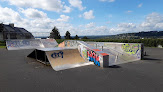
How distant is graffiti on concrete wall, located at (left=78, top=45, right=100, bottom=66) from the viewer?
911cm

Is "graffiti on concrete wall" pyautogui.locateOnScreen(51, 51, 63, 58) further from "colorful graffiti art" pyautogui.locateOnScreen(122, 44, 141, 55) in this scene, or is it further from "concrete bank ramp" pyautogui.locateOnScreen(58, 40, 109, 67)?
"colorful graffiti art" pyautogui.locateOnScreen(122, 44, 141, 55)

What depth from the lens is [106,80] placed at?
231 inches

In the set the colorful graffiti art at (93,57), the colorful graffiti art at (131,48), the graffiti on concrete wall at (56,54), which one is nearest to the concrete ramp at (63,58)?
the graffiti on concrete wall at (56,54)

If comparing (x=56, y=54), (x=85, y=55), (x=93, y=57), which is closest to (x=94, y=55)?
(x=93, y=57)

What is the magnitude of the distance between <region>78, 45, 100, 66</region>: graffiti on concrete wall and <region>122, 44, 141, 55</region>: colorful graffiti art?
17.5 feet

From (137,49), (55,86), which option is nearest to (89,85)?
(55,86)

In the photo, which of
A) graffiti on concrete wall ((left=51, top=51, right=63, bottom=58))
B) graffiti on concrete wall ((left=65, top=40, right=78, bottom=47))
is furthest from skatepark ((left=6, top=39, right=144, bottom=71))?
graffiti on concrete wall ((left=65, top=40, right=78, bottom=47))

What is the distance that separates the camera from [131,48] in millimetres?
12164

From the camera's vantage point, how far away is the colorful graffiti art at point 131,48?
11.5 meters

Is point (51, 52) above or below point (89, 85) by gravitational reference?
above

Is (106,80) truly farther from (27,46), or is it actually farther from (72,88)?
(27,46)

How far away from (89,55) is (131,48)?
18.1ft

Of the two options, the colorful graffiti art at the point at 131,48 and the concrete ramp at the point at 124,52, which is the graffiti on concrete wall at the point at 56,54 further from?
the colorful graffiti art at the point at 131,48

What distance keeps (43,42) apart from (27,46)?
4.26m
